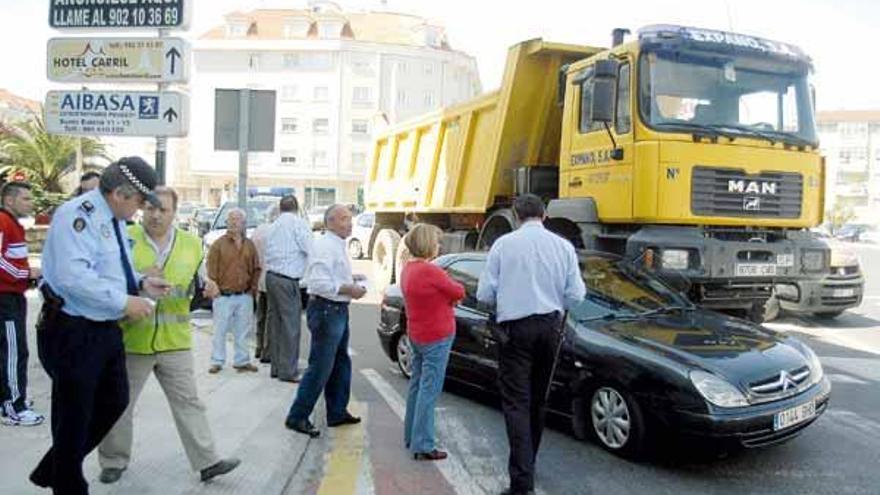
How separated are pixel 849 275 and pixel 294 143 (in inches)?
2067

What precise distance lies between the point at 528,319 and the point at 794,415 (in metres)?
1.97

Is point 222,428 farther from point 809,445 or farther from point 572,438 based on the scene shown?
point 809,445

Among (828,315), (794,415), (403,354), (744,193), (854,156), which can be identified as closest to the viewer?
(794,415)

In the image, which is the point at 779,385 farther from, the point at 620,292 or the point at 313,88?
the point at 313,88

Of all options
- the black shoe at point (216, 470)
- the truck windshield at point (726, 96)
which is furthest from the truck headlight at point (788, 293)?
the black shoe at point (216, 470)

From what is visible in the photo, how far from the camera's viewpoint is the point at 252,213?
15461 millimetres

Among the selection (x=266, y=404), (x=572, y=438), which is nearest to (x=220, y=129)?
(x=266, y=404)

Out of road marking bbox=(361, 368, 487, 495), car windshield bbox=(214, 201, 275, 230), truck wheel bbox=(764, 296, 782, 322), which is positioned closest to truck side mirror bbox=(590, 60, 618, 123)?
road marking bbox=(361, 368, 487, 495)

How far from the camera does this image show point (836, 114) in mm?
91062

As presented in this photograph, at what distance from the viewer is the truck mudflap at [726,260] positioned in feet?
25.2

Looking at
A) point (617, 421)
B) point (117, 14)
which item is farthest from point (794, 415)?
point (117, 14)

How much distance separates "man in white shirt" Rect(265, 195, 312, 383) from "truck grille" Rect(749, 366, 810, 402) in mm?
4041

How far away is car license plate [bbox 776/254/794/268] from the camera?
8102 mm

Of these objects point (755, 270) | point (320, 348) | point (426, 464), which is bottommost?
point (426, 464)
